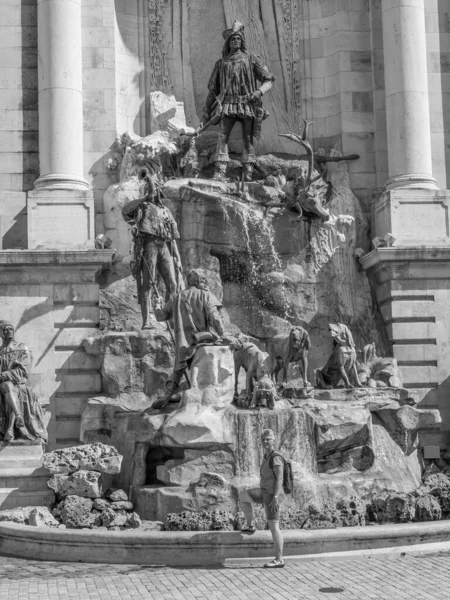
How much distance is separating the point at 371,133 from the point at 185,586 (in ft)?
51.6

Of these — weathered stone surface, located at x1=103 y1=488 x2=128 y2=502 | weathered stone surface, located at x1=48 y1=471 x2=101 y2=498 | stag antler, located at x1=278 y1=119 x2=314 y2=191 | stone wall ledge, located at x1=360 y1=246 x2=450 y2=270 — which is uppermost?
stag antler, located at x1=278 y1=119 x2=314 y2=191

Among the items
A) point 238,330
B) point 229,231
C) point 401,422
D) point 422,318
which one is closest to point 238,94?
point 229,231

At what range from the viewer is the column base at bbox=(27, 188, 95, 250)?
24.9 metres

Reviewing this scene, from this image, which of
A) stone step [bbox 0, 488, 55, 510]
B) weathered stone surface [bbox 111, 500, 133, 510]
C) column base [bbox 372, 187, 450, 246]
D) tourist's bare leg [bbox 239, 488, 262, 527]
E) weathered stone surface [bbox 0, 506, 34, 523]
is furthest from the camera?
column base [bbox 372, 187, 450, 246]

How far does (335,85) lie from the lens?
28.1 m

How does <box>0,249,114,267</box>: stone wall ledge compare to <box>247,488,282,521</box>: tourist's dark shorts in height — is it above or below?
above

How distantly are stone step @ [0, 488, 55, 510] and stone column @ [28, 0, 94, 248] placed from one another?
623 centimetres

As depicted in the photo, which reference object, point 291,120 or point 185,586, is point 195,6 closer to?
point 291,120

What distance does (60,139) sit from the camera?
25.5 m

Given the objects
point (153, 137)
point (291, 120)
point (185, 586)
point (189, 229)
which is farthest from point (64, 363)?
point (185, 586)

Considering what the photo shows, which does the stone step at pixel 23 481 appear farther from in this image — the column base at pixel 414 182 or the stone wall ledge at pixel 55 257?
the column base at pixel 414 182

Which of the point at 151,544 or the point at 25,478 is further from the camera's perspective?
the point at 25,478

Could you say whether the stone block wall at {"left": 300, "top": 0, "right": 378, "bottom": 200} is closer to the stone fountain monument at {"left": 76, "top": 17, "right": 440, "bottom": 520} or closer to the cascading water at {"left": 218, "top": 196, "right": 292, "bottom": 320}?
the stone fountain monument at {"left": 76, "top": 17, "right": 440, "bottom": 520}

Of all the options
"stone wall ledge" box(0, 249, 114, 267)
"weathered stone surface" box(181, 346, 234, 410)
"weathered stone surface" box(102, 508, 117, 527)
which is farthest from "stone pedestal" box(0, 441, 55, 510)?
"stone wall ledge" box(0, 249, 114, 267)
